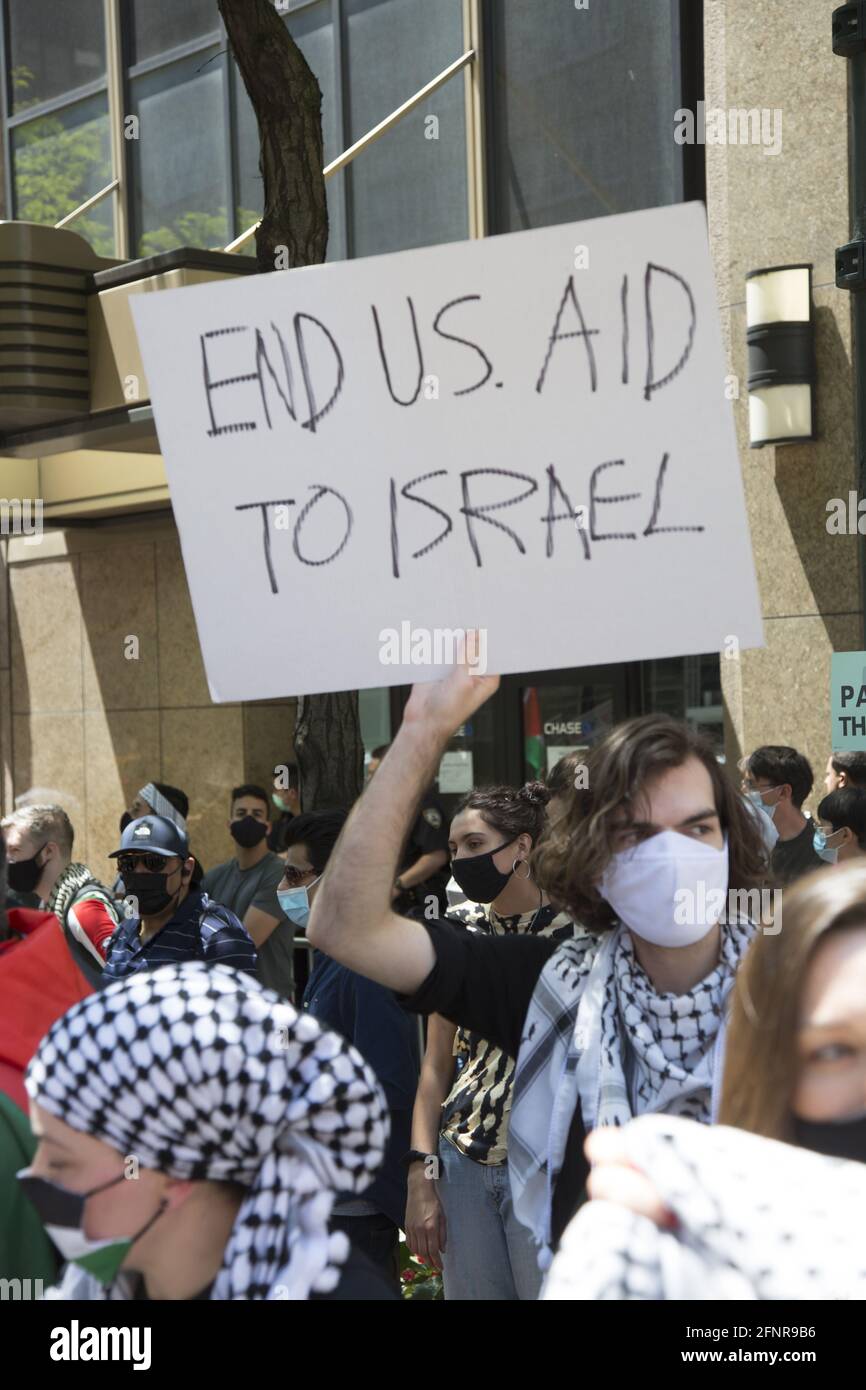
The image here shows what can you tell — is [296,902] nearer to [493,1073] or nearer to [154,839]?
[154,839]

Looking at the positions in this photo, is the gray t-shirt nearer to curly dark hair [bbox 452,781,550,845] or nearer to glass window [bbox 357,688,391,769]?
curly dark hair [bbox 452,781,550,845]

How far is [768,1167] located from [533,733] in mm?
10019

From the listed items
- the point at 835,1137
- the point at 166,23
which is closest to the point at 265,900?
the point at 835,1137

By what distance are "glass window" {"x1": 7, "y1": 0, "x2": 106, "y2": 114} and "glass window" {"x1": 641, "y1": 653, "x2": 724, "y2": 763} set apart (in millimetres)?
7586

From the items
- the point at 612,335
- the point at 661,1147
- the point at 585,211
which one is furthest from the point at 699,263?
the point at 585,211

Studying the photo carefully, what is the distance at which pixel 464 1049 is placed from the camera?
3.98 m

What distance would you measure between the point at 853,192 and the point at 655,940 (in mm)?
4946

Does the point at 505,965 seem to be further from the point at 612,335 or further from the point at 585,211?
the point at 585,211

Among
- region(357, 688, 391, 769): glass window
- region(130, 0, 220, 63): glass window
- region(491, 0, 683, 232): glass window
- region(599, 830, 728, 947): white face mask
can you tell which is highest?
region(130, 0, 220, 63): glass window

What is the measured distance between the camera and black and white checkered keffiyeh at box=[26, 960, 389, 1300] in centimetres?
175

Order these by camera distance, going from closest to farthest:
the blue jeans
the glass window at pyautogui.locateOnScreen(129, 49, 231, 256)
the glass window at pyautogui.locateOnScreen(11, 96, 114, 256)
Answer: the blue jeans, the glass window at pyautogui.locateOnScreen(129, 49, 231, 256), the glass window at pyautogui.locateOnScreen(11, 96, 114, 256)

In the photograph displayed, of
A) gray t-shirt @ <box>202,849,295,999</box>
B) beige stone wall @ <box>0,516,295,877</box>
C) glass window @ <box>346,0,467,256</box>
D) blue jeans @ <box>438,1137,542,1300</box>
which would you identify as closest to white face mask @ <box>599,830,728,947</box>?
blue jeans @ <box>438,1137,542,1300</box>

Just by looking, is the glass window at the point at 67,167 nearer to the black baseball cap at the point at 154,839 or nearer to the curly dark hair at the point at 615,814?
the black baseball cap at the point at 154,839
